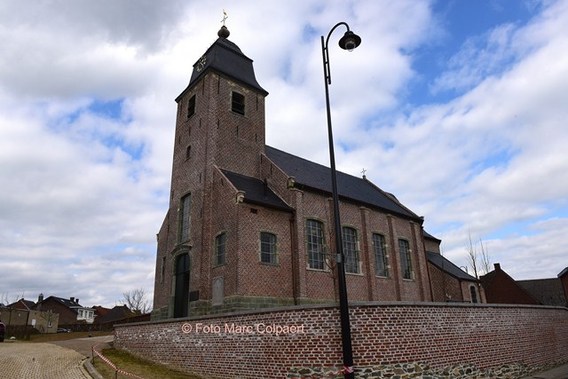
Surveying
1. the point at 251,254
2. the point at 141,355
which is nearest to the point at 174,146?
the point at 251,254

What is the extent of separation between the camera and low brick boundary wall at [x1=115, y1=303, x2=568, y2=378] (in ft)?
32.1

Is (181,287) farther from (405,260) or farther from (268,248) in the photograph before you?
(405,260)

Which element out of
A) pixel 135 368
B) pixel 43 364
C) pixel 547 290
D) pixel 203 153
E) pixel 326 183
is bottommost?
pixel 135 368

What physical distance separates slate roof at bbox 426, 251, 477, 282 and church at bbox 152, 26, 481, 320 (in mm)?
876

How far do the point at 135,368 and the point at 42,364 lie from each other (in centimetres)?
410

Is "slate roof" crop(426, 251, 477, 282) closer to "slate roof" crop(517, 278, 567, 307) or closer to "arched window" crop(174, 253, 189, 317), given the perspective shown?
"arched window" crop(174, 253, 189, 317)

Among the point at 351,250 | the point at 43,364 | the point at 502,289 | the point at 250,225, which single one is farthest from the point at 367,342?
the point at 502,289

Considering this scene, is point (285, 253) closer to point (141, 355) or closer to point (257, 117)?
point (141, 355)

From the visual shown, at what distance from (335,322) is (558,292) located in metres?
49.8

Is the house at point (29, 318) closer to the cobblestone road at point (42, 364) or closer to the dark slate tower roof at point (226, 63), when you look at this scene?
the cobblestone road at point (42, 364)

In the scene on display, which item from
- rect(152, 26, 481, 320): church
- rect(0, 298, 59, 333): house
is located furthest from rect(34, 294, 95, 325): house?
rect(152, 26, 481, 320): church

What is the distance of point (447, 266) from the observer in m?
29.8

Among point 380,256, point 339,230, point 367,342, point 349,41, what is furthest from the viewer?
point 380,256

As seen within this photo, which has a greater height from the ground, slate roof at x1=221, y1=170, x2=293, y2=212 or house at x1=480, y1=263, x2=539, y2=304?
slate roof at x1=221, y1=170, x2=293, y2=212
